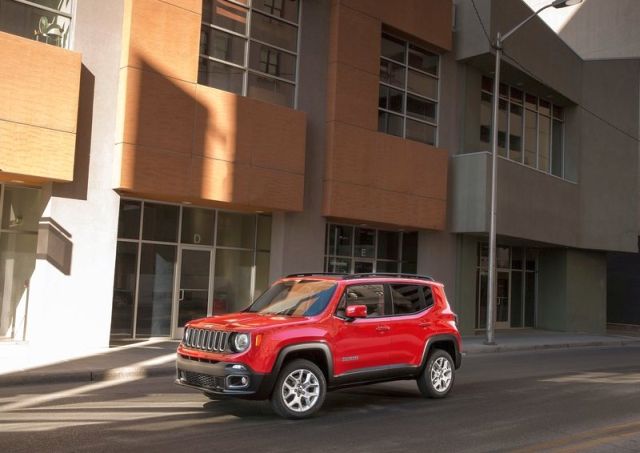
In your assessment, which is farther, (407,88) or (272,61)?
(407,88)

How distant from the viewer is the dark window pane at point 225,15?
17406 mm

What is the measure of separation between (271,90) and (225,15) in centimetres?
230

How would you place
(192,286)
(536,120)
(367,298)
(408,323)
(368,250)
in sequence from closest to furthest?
1. (367,298)
2. (408,323)
3. (192,286)
4. (368,250)
5. (536,120)

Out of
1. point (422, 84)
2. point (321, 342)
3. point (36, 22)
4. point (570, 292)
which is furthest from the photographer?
point (570, 292)

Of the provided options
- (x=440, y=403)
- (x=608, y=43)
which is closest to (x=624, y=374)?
(x=440, y=403)

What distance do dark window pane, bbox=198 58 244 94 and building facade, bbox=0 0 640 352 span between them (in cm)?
5

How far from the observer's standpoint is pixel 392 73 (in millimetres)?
21828

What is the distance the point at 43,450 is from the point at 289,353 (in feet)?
9.66

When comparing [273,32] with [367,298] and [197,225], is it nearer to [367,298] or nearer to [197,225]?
[197,225]

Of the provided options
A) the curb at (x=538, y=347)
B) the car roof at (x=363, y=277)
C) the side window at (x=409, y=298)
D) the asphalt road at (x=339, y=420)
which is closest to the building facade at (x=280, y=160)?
the curb at (x=538, y=347)

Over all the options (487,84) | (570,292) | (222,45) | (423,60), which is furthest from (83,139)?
(570,292)

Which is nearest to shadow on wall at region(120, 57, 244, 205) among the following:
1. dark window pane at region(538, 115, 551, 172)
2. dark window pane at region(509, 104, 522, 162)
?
dark window pane at region(509, 104, 522, 162)

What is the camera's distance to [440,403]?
9.91 meters

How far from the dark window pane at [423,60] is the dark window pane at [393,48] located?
473 mm
